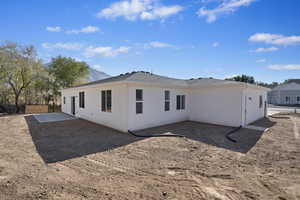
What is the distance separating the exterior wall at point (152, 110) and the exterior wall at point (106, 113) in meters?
0.34

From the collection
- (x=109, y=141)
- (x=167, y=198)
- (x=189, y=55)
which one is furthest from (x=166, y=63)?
(x=167, y=198)

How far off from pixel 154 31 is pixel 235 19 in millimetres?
4980

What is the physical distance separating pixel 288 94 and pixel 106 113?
4015 cm

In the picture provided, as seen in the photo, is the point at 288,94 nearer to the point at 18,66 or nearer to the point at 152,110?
the point at 152,110

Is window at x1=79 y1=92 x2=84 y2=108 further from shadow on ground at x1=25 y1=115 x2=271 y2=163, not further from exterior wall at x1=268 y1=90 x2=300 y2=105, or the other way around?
exterior wall at x1=268 y1=90 x2=300 y2=105

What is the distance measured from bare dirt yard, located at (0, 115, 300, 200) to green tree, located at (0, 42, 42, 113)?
14456 mm

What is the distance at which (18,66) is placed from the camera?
17344 mm

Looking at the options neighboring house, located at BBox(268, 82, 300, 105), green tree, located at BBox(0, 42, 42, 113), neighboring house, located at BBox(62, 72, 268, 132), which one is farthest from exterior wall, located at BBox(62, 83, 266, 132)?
neighboring house, located at BBox(268, 82, 300, 105)

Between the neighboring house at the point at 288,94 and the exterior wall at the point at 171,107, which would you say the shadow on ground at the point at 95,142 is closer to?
the exterior wall at the point at 171,107

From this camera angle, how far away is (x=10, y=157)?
184 inches

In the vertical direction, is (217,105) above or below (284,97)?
below

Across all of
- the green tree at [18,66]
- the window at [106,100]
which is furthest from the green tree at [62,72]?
the window at [106,100]

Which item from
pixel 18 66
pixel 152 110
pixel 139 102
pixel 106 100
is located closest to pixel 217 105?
pixel 152 110

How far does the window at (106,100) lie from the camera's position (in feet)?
29.2
